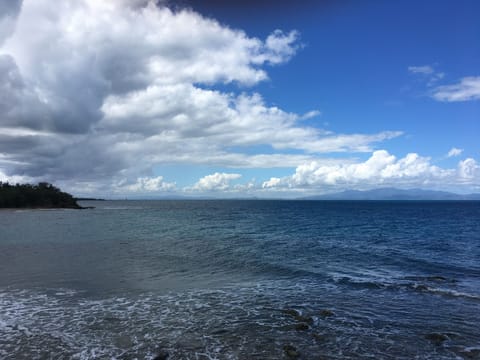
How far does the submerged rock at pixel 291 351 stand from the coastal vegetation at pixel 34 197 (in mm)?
181366

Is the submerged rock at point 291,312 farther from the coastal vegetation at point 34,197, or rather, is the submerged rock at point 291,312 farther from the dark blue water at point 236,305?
the coastal vegetation at point 34,197

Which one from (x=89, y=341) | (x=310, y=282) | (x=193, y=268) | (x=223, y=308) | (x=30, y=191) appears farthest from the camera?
(x=30, y=191)

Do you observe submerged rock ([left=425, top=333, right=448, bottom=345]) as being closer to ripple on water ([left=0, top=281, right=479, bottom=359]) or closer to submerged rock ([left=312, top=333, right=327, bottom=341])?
ripple on water ([left=0, top=281, right=479, bottom=359])

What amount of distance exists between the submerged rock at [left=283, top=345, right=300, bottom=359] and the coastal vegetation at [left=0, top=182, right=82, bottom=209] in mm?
181366

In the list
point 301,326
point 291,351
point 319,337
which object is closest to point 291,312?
point 301,326

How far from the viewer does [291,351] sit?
14.6 m

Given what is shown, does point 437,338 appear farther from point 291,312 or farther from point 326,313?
point 291,312

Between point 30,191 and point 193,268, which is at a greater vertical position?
point 30,191

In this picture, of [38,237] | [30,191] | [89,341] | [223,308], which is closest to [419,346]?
[223,308]

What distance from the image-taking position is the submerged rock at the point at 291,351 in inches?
558

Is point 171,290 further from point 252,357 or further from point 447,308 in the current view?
point 447,308

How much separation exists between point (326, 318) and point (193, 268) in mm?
16248

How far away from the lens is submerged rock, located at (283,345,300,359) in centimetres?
1417

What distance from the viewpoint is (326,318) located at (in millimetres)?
18969
